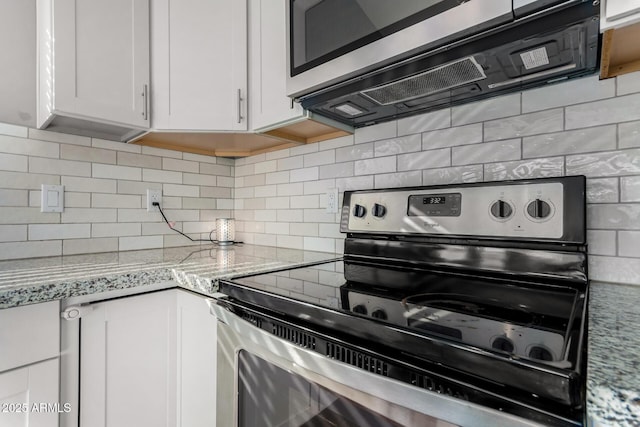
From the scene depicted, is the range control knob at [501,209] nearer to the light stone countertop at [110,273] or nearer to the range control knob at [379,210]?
the range control knob at [379,210]

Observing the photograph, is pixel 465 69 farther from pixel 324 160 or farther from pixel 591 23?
pixel 324 160

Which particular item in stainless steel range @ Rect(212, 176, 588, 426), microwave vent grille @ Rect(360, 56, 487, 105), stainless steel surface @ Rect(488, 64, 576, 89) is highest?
microwave vent grille @ Rect(360, 56, 487, 105)

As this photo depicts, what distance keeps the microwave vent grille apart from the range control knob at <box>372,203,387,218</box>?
0.39m

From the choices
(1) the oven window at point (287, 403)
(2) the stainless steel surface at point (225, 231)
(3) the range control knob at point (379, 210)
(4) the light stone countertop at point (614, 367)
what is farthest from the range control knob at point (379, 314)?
(2) the stainless steel surface at point (225, 231)

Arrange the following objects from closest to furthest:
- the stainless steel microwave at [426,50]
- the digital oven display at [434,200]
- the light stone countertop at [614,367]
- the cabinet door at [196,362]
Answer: the light stone countertop at [614,367] → the stainless steel microwave at [426,50] → the cabinet door at [196,362] → the digital oven display at [434,200]

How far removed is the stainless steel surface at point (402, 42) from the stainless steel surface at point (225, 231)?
1.07 m

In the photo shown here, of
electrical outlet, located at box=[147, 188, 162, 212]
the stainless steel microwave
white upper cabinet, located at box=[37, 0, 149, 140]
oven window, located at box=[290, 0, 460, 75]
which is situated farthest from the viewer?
electrical outlet, located at box=[147, 188, 162, 212]

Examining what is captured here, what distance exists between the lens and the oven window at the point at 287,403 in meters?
Result: 0.59

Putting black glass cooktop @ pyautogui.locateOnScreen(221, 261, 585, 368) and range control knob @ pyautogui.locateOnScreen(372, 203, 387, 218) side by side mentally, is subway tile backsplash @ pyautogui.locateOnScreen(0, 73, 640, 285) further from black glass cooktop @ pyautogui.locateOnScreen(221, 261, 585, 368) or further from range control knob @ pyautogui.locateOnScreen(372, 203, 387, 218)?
black glass cooktop @ pyautogui.locateOnScreen(221, 261, 585, 368)

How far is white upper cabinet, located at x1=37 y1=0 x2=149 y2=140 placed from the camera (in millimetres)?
1196

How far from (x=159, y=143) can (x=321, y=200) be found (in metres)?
0.95

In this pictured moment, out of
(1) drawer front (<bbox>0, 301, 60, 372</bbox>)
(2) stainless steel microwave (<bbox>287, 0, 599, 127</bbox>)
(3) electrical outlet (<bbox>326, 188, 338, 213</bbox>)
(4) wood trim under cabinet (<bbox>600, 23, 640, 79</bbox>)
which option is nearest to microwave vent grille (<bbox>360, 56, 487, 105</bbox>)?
(2) stainless steel microwave (<bbox>287, 0, 599, 127</bbox>)

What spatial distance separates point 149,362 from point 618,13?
61.2 inches

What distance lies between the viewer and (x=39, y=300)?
851mm
